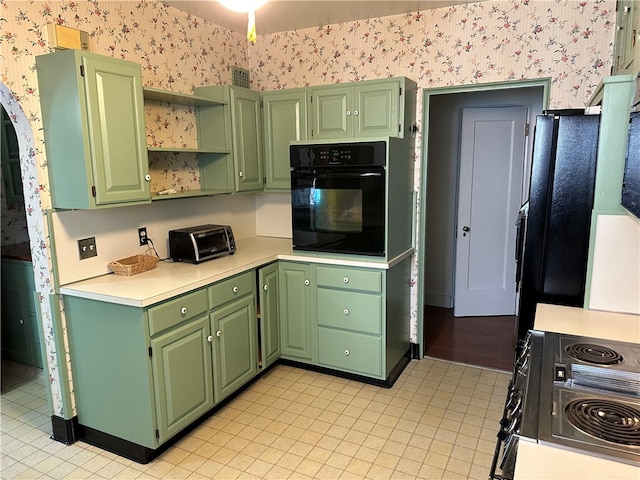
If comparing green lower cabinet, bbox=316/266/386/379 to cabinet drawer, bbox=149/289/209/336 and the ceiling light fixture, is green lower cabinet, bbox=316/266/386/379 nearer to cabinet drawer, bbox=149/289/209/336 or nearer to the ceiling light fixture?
cabinet drawer, bbox=149/289/209/336

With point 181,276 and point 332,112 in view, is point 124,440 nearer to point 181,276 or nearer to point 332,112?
point 181,276

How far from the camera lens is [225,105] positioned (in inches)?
128

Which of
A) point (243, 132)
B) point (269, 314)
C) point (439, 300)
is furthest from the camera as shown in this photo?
point (439, 300)

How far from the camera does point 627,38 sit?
2148 mm

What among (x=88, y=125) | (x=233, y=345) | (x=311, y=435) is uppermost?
(x=88, y=125)

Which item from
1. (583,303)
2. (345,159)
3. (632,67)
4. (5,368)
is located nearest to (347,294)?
(345,159)

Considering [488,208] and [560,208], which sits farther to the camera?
[488,208]

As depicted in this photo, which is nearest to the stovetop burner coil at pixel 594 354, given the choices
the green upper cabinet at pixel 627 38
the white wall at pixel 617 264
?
the white wall at pixel 617 264

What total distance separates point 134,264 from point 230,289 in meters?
0.59

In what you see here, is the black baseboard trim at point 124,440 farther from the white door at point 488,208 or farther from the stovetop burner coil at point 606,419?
the white door at point 488,208

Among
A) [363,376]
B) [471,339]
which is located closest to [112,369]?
[363,376]

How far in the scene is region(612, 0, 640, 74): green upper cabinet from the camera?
6.14ft

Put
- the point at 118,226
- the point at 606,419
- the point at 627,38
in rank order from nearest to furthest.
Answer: the point at 606,419
the point at 627,38
the point at 118,226

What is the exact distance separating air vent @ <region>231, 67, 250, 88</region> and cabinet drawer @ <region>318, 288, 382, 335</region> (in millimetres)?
1915
